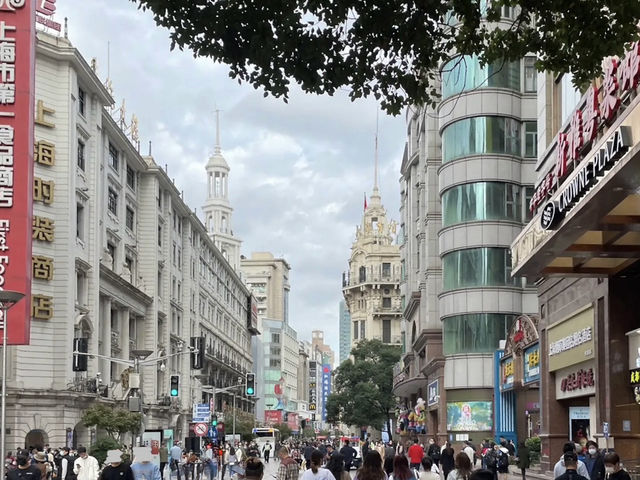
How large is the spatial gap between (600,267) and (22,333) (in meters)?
25.9

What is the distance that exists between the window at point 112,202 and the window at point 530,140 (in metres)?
24.4

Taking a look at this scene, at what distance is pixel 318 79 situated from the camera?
11.7 meters

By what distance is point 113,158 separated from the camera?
224 ft

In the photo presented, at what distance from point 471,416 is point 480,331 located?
14.7 ft

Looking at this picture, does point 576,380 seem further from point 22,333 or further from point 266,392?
point 266,392

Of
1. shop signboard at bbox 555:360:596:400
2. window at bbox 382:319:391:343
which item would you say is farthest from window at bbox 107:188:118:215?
window at bbox 382:319:391:343

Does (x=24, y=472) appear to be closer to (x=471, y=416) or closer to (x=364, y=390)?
(x=471, y=416)

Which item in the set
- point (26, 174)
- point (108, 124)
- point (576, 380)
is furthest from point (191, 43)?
point (108, 124)

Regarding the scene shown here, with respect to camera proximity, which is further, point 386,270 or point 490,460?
point 386,270

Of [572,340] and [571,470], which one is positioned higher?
[572,340]

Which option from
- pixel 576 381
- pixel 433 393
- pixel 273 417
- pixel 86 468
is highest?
pixel 576 381

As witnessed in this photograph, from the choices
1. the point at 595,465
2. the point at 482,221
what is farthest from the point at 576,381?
the point at 482,221

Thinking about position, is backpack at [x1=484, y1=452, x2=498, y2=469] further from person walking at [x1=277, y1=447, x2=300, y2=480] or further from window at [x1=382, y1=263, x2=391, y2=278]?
window at [x1=382, y1=263, x2=391, y2=278]

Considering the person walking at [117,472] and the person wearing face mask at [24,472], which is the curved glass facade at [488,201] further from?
the person walking at [117,472]
